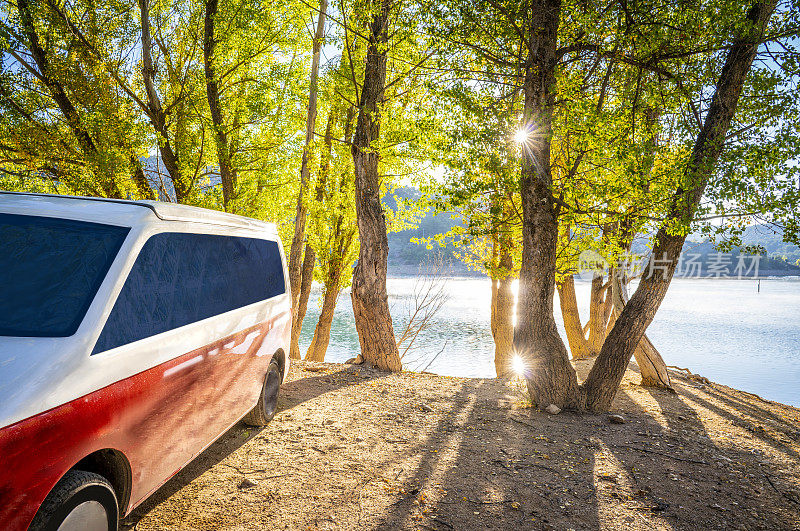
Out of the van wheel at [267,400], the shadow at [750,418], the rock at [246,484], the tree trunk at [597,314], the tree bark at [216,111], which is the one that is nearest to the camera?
the rock at [246,484]

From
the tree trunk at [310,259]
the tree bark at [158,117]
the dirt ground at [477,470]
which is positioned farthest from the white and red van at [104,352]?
the tree trunk at [310,259]

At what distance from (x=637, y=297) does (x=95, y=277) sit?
682cm

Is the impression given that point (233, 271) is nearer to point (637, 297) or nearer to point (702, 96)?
point (637, 297)

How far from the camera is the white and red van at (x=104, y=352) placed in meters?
2.20

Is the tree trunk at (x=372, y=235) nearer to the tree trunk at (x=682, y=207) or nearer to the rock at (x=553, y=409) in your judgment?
the rock at (x=553, y=409)

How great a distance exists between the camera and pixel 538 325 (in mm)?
7074

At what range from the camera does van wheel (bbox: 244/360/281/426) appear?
5.40m

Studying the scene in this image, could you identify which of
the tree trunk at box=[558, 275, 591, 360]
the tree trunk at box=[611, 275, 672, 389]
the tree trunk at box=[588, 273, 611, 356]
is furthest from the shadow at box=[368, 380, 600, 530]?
the tree trunk at box=[558, 275, 591, 360]

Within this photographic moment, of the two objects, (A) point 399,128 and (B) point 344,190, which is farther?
(B) point 344,190

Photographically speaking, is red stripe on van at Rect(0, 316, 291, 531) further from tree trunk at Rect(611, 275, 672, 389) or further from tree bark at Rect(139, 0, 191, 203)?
tree bark at Rect(139, 0, 191, 203)

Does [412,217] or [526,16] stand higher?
[526,16]

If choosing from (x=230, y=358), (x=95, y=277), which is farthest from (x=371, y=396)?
(x=95, y=277)

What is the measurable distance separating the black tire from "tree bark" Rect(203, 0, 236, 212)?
11.3m

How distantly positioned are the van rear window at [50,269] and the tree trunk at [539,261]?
17.9 feet
